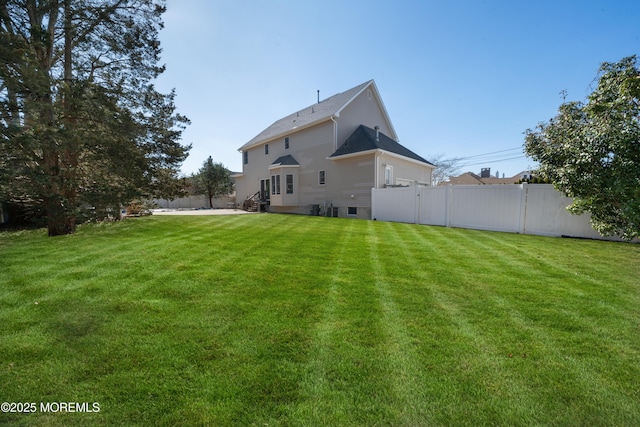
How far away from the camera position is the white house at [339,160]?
49.7ft

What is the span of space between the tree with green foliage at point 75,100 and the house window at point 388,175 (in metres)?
11.3

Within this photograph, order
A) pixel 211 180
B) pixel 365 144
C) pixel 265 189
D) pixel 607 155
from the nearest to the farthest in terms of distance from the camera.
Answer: pixel 607 155 → pixel 365 144 → pixel 265 189 → pixel 211 180

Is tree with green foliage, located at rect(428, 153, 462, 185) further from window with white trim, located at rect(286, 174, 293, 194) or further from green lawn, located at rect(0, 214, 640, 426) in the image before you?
green lawn, located at rect(0, 214, 640, 426)

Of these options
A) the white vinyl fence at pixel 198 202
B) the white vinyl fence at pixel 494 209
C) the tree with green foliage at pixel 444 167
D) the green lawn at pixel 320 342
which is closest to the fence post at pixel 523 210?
the white vinyl fence at pixel 494 209

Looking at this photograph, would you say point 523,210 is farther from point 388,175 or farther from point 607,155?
point 388,175

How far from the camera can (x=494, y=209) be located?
30.0 ft

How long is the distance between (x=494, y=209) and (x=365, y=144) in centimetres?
790

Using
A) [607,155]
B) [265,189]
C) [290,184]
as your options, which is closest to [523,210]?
[607,155]

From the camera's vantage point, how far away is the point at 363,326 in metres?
2.68

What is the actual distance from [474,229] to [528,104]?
10123 mm

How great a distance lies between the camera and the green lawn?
1.67 meters

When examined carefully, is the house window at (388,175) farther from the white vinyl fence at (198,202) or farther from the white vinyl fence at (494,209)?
the white vinyl fence at (198,202)

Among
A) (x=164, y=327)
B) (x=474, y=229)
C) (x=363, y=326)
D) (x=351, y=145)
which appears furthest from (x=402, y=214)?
(x=164, y=327)

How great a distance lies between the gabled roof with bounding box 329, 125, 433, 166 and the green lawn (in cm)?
1123
